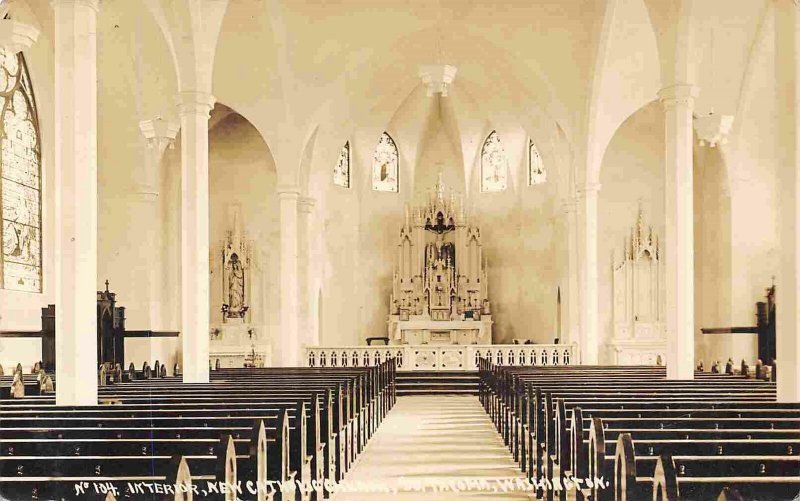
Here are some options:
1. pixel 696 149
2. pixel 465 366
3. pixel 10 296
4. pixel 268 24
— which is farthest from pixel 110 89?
pixel 696 149

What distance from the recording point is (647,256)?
26766 millimetres

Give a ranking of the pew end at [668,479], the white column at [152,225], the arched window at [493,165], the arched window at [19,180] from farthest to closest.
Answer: the arched window at [493,165] → the white column at [152,225] → the arched window at [19,180] → the pew end at [668,479]

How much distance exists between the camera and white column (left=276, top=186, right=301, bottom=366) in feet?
74.8

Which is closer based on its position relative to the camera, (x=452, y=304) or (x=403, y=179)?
(x=452, y=304)

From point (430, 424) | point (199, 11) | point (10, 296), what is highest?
point (199, 11)

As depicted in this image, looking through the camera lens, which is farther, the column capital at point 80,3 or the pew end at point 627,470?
the column capital at point 80,3

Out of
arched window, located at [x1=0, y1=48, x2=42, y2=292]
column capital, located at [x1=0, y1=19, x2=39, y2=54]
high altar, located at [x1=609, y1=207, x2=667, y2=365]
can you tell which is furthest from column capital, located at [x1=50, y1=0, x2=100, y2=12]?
high altar, located at [x1=609, y1=207, x2=667, y2=365]

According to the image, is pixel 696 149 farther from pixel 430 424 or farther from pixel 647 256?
pixel 430 424

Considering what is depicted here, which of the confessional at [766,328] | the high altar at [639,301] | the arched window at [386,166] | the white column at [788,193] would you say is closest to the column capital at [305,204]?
the arched window at [386,166]

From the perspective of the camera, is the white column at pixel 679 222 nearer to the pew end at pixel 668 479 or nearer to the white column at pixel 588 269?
the white column at pixel 588 269

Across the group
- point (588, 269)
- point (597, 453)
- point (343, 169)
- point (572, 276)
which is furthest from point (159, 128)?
point (597, 453)

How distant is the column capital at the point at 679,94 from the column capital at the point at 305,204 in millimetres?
13430

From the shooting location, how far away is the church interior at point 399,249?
22.7 ft

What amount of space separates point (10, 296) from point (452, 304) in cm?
1530
